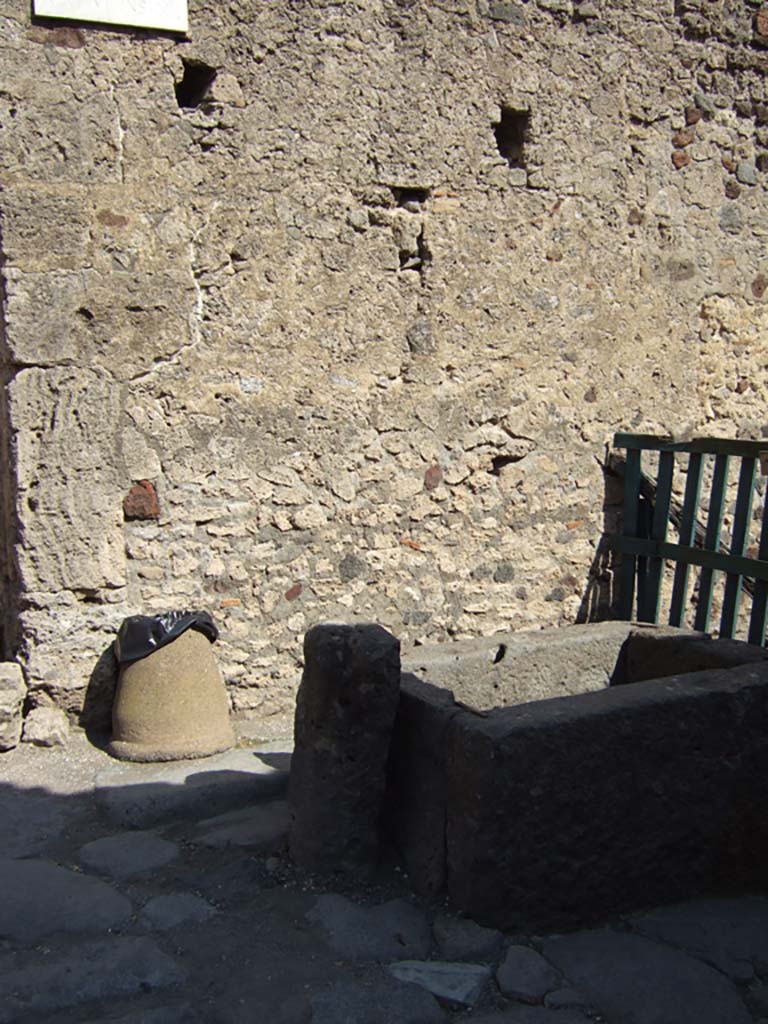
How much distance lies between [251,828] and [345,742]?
0.64m

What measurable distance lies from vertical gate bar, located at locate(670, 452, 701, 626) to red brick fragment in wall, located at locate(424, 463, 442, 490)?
1097 mm

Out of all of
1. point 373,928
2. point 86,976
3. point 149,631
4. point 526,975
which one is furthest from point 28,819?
point 526,975

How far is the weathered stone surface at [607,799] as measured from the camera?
2590mm

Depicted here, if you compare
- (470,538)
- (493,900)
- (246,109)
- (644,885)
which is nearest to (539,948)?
(493,900)

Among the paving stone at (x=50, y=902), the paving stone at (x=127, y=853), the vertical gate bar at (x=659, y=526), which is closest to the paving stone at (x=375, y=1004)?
the paving stone at (x=50, y=902)

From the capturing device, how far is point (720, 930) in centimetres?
271

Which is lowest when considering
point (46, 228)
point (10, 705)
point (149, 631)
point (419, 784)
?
point (10, 705)

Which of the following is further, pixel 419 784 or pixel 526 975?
pixel 419 784

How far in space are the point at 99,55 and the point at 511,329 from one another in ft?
6.70

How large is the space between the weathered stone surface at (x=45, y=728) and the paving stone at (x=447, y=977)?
1815 millimetres

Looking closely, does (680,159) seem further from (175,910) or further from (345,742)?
(175,910)

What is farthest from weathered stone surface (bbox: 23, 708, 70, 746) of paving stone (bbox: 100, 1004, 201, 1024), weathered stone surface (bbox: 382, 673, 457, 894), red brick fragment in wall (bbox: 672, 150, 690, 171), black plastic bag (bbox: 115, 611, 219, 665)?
red brick fragment in wall (bbox: 672, 150, 690, 171)

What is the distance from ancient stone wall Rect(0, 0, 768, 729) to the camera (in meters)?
3.77

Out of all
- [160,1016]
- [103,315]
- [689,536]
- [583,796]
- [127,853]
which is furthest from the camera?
[689,536]
